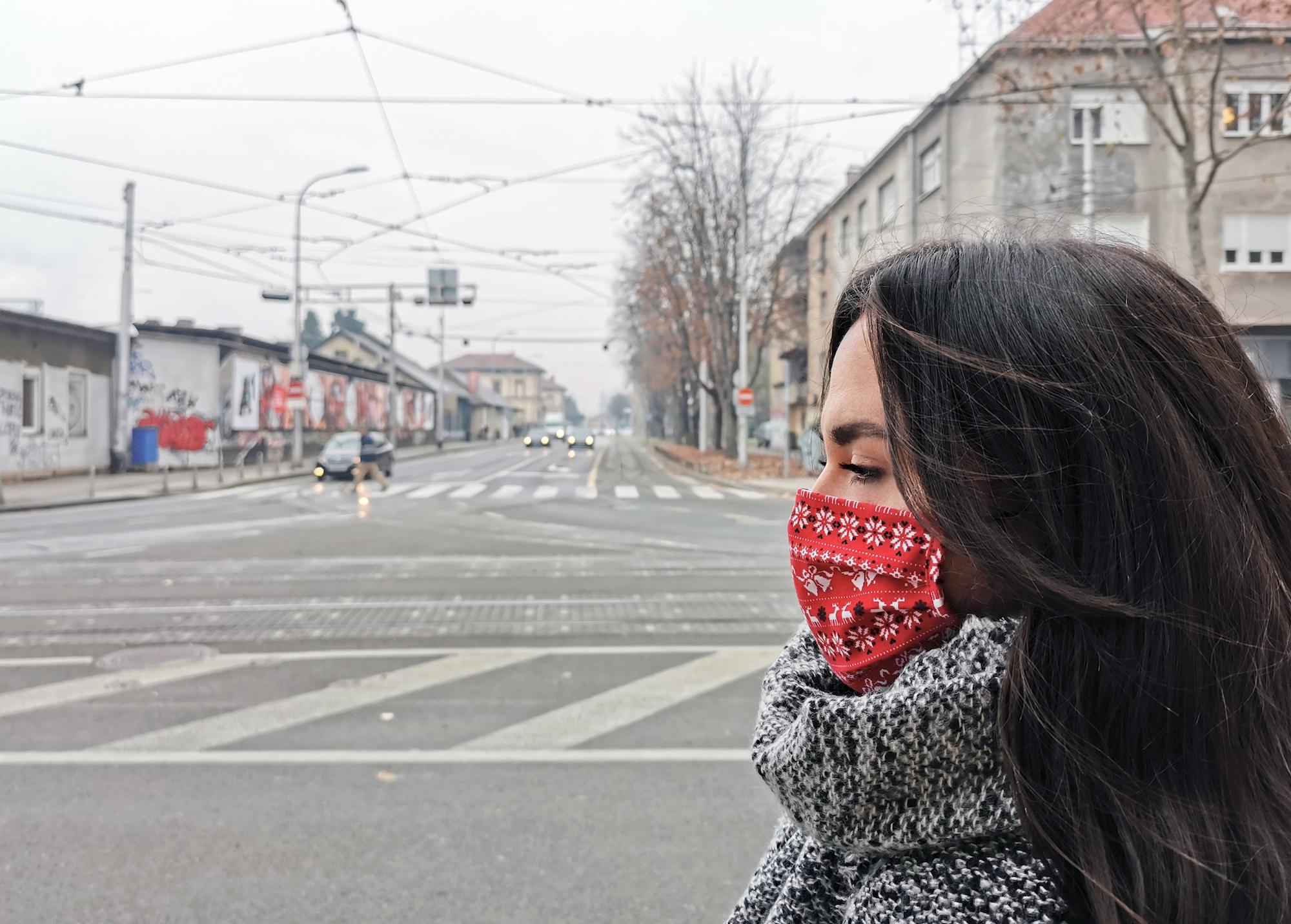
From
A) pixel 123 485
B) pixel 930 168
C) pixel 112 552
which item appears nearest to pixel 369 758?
pixel 112 552

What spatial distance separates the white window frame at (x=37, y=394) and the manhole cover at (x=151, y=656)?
23.9 m

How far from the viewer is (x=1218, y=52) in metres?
12.4

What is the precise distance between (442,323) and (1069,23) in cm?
5748

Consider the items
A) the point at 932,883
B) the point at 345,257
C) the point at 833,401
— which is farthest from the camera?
the point at 345,257

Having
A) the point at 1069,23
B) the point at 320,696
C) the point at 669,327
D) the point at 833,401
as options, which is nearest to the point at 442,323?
the point at 669,327

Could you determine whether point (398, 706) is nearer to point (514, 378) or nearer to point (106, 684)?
point (106, 684)

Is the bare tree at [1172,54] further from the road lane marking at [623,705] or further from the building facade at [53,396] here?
the building facade at [53,396]

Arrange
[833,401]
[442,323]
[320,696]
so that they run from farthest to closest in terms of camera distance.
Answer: [442,323], [320,696], [833,401]

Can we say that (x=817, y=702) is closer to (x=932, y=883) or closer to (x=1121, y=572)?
(x=932, y=883)

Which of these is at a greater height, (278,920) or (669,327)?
(669,327)

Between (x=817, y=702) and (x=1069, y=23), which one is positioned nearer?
(x=817, y=702)

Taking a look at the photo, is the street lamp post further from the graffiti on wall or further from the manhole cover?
the manhole cover

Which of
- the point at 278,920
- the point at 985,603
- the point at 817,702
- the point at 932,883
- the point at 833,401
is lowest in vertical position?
the point at 278,920

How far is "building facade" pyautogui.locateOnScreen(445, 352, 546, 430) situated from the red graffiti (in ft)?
400
